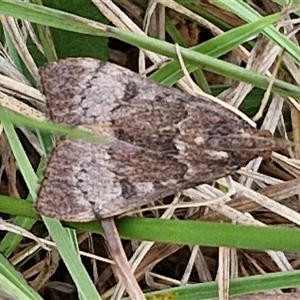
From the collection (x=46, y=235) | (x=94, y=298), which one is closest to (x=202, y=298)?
(x=94, y=298)

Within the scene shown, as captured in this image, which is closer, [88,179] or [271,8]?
[88,179]

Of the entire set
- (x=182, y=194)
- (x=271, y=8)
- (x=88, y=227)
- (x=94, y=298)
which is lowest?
(x=94, y=298)

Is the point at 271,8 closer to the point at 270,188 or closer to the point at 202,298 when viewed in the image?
the point at 270,188

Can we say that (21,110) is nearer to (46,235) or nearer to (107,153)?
(107,153)

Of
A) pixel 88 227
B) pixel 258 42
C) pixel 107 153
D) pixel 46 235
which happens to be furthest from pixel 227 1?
pixel 46 235

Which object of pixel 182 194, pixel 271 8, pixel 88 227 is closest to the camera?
pixel 88 227

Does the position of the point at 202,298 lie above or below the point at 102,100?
below

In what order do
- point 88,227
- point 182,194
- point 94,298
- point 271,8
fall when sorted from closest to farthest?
point 94,298 < point 88,227 < point 182,194 < point 271,8
